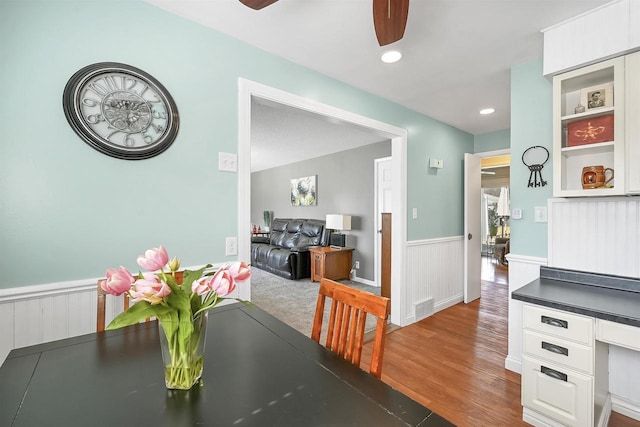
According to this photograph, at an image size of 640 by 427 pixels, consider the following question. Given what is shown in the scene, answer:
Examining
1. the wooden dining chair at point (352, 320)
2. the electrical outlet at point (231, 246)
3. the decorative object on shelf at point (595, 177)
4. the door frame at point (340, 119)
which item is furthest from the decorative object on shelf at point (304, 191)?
the wooden dining chair at point (352, 320)

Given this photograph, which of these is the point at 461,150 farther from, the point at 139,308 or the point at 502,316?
the point at 139,308

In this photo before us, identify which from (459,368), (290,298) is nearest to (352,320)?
(459,368)

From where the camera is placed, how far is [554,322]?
5.33 ft

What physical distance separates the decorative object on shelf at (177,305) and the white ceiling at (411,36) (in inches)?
64.6

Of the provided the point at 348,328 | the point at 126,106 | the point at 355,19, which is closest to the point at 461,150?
the point at 355,19

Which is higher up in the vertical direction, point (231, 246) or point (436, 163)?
point (436, 163)

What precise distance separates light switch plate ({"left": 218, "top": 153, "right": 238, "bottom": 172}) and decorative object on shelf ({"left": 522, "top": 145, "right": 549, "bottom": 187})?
89.1 inches

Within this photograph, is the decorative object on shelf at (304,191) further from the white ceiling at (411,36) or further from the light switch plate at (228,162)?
the light switch plate at (228,162)

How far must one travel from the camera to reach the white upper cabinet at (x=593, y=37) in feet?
5.43

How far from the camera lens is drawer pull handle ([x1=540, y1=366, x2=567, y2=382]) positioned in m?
1.60

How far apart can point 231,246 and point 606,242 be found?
2.54 metres

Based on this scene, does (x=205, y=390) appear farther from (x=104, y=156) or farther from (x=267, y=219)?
(x=267, y=219)

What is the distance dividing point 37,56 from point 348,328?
1949mm

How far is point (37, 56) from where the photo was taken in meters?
1.41
